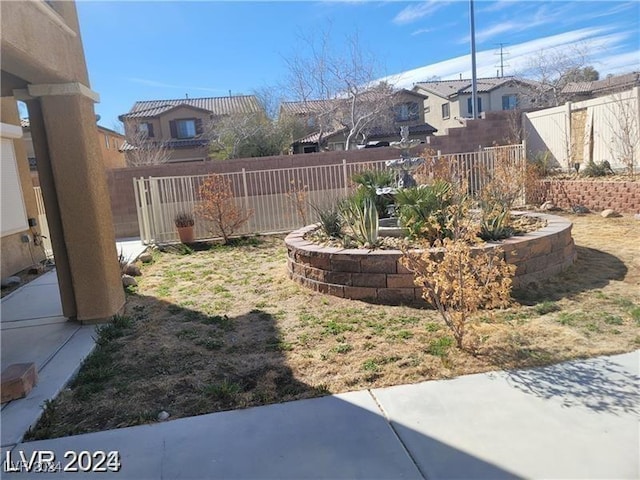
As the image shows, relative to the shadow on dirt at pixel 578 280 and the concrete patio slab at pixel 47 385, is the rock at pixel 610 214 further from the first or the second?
the concrete patio slab at pixel 47 385

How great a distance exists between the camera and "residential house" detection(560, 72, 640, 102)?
32447 millimetres

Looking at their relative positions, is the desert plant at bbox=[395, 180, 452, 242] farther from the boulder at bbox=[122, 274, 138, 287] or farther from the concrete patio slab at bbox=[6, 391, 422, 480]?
the boulder at bbox=[122, 274, 138, 287]

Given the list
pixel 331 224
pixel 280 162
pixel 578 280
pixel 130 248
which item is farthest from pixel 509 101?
pixel 578 280

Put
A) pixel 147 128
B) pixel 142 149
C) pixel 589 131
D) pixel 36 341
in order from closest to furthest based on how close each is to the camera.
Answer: pixel 36 341 → pixel 589 131 → pixel 142 149 → pixel 147 128

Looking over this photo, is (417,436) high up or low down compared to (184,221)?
down

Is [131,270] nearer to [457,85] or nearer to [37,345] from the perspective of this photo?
[37,345]

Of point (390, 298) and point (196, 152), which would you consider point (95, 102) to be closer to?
point (390, 298)

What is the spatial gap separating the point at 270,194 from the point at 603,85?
1388 inches

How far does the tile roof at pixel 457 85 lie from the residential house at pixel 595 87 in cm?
397

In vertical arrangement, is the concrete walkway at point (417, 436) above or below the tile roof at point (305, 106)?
below

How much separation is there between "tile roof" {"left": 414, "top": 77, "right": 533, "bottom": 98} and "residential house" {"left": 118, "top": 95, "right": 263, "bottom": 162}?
17.2 metres

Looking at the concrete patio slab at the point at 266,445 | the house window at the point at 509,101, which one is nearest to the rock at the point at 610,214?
the concrete patio slab at the point at 266,445

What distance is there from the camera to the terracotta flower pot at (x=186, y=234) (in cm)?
1042

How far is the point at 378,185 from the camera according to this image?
8266mm
